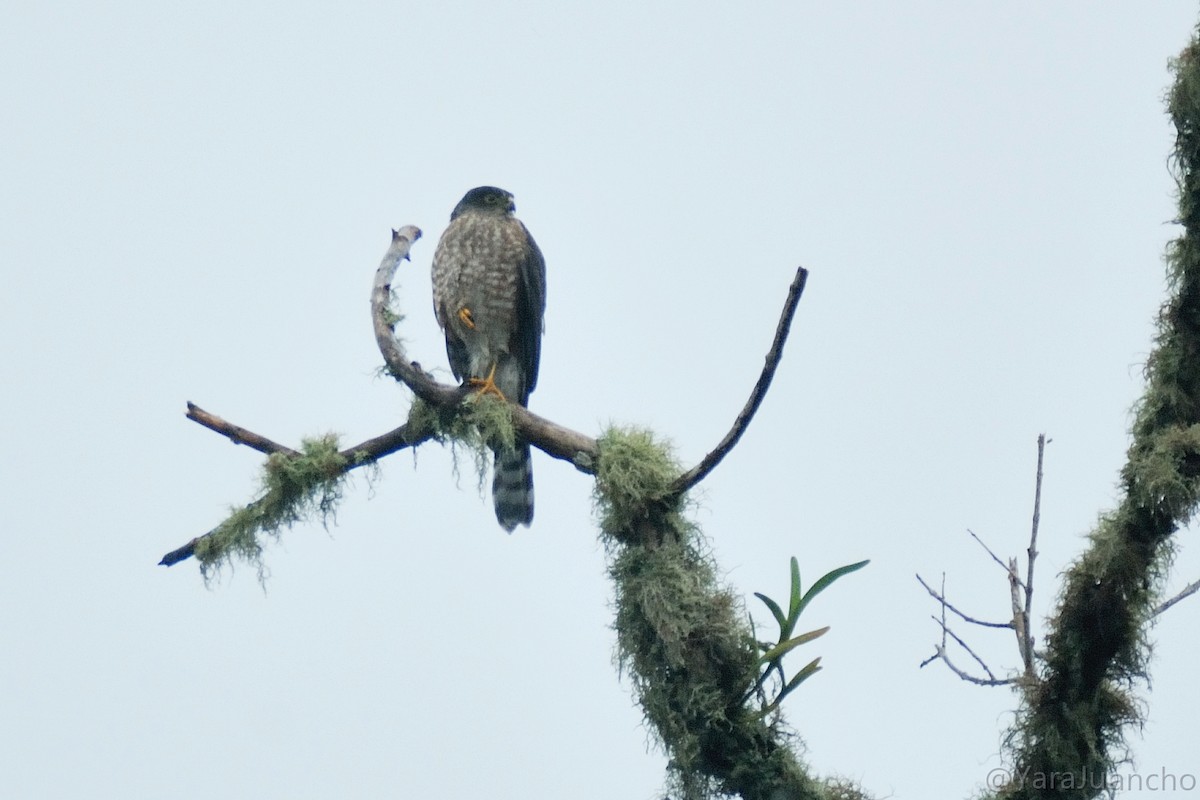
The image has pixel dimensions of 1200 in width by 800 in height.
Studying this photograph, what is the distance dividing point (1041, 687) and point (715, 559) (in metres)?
0.93

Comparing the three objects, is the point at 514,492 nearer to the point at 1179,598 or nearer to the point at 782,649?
the point at 782,649

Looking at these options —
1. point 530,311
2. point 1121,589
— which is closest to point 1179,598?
point 1121,589

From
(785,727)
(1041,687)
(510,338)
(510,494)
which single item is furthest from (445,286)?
(1041,687)

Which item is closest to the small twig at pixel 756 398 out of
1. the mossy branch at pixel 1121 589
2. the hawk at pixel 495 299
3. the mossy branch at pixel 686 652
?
the mossy branch at pixel 686 652

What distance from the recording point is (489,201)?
6.20 m

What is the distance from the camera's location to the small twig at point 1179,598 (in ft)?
9.59

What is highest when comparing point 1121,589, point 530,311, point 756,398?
point 530,311

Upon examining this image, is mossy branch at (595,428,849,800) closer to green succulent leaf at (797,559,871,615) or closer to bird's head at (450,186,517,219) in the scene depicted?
green succulent leaf at (797,559,871,615)

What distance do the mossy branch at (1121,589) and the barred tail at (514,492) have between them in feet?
8.12

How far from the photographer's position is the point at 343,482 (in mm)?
4160

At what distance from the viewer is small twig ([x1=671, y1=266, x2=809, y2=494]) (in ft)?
10.0

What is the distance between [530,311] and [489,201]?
69 centimetres

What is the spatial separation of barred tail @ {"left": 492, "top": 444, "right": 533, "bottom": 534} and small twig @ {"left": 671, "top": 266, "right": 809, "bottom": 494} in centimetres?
161

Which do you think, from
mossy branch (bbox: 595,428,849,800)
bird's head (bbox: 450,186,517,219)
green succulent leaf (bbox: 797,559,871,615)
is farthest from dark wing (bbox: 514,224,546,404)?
green succulent leaf (bbox: 797,559,871,615)
